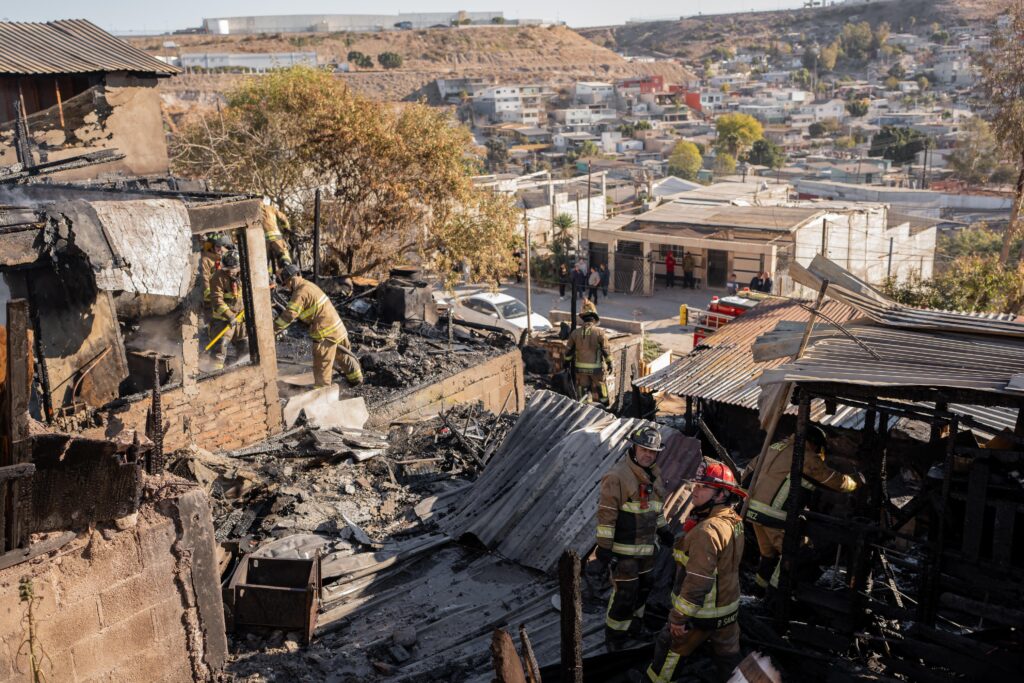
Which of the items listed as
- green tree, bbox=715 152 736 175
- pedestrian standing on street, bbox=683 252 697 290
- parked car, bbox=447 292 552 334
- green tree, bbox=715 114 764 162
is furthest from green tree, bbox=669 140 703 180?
parked car, bbox=447 292 552 334

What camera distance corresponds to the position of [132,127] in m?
21.3

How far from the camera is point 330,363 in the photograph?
40.4 ft

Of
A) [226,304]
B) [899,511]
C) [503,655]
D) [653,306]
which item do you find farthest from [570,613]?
[653,306]

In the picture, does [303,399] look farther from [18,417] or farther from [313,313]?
[18,417]

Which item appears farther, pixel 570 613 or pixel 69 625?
pixel 69 625

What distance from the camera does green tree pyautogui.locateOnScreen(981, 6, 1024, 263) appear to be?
907 inches

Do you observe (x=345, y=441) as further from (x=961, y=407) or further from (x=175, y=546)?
(x=961, y=407)

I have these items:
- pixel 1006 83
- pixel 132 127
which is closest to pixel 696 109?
pixel 1006 83

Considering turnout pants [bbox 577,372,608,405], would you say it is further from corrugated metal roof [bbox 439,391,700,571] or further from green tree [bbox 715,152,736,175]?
green tree [bbox 715,152,736,175]

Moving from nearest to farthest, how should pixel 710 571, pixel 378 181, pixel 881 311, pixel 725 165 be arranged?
1. pixel 710 571
2. pixel 881 311
3. pixel 378 181
4. pixel 725 165

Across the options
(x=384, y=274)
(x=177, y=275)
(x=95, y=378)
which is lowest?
(x=384, y=274)

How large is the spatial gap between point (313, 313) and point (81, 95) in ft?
36.9

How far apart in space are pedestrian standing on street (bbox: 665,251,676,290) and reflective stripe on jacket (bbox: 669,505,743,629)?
28.9m

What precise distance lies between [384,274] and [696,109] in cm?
10081
